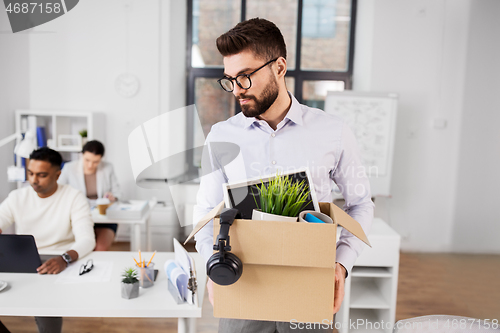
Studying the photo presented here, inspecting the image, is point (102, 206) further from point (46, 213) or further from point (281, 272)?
point (281, 272)

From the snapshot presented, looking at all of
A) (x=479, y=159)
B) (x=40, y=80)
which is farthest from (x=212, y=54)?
(x=479, y=159)

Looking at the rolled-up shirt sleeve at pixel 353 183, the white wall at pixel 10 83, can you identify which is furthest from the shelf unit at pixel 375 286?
the white wall at pixel 10 83

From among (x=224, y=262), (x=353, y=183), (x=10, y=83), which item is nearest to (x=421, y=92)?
(x=353, y=183)

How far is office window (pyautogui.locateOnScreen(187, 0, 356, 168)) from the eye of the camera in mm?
3996

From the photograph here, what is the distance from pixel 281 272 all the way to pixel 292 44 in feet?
12.2

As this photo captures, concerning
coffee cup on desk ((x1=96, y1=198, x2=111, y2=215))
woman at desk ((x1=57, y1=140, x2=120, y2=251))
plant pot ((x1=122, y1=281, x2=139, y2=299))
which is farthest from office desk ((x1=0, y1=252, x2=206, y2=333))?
woman at desk ((x1=57, y1=140, x2=120, y2=251))

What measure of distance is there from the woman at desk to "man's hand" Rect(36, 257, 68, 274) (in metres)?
1.40

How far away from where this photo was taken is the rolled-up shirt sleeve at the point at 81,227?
1.77 m

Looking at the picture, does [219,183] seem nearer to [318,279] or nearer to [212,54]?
[318,279]

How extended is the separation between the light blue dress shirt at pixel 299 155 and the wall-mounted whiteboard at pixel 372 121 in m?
2.27

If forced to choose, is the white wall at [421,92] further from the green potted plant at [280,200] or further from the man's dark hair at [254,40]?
the green potted plant at [280,200]

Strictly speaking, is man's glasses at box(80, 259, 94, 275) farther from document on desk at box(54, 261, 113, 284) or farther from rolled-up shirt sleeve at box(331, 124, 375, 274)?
rolled-up shirt sleeve at box(331, 124, 375, 274)

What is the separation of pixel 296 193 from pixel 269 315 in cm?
27

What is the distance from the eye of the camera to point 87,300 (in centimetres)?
135
